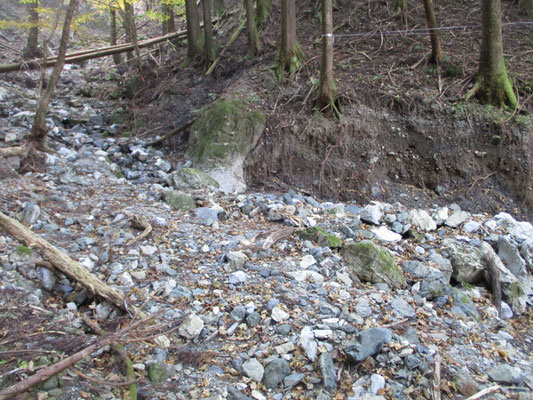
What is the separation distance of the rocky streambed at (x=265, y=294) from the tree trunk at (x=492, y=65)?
249 cm

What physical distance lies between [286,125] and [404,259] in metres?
3.84

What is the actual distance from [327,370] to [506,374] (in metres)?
1.21

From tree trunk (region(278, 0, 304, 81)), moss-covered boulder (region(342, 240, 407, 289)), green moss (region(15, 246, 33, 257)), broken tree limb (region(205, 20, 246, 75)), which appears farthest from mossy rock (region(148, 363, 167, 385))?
broken tree limb (region(205, 20, 246, 75))

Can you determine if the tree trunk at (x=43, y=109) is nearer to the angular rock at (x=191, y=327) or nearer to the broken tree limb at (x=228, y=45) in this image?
the broken tree limb at (x=228, y=45)

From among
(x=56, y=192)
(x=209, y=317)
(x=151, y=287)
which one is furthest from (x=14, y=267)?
(x=56, y=192)

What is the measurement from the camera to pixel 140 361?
8.89 ft

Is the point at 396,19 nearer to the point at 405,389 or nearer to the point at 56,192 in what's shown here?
the point at 56,192

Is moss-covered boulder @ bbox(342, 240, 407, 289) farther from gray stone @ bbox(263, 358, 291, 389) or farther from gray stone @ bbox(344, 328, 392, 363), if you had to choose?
gray stone @ bbox(263, 358, 291, 389)

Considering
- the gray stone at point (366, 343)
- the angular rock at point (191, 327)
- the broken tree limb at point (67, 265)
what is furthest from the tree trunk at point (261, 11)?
the gray stone at point (366, 343)

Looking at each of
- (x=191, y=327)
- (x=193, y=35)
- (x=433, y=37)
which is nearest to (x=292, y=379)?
(x=191, y=327)

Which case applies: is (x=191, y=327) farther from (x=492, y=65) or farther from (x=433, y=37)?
(x=433, y=37)

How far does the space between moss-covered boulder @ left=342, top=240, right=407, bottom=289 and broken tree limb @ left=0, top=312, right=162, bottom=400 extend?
2329 millimetres

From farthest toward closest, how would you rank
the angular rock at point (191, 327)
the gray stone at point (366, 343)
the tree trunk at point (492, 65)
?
1. the tree trunk at point (492, 65)
2. the angular rock at point (191, 327)
3. the gray stone at point (366, 343)

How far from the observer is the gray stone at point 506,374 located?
2.61 meters
